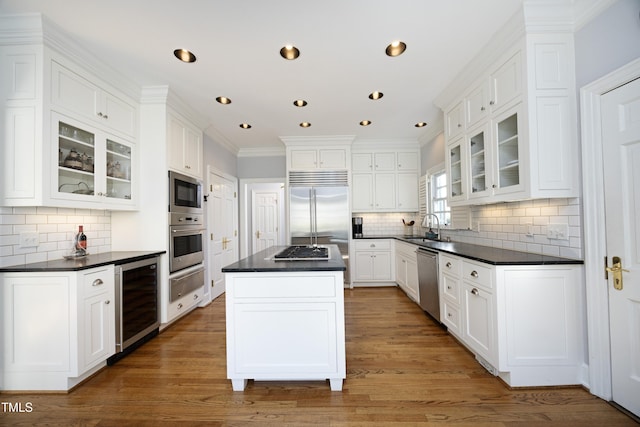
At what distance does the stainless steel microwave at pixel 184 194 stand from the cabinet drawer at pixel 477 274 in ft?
10.1

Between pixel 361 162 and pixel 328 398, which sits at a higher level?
pixel 361 162

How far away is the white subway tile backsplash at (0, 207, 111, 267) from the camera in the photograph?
6.60 ft

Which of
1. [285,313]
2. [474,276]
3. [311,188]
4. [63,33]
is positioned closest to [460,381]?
[474,276]

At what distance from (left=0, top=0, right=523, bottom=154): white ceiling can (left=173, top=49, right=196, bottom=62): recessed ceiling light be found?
0.16ft

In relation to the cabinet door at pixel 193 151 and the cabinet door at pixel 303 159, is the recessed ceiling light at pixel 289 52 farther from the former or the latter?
the cabinet door at pixel 303 159

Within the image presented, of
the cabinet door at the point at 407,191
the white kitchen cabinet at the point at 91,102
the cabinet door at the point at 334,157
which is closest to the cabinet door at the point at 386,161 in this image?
the cabinet door at the point at 407,191

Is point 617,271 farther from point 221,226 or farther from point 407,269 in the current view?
point 221,226

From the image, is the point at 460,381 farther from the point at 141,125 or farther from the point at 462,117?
the point at 141,125

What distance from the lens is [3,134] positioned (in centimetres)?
A: 196

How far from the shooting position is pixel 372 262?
15.4 feet

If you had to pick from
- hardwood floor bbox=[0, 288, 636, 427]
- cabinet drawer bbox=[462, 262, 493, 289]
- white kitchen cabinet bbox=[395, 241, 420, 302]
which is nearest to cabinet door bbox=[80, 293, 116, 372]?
hardwood floor bbox=[0, 288, 636, 427]

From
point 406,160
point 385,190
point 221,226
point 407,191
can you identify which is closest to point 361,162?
point 385,190

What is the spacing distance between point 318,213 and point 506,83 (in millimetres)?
3076

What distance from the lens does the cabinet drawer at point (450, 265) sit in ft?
8.08
